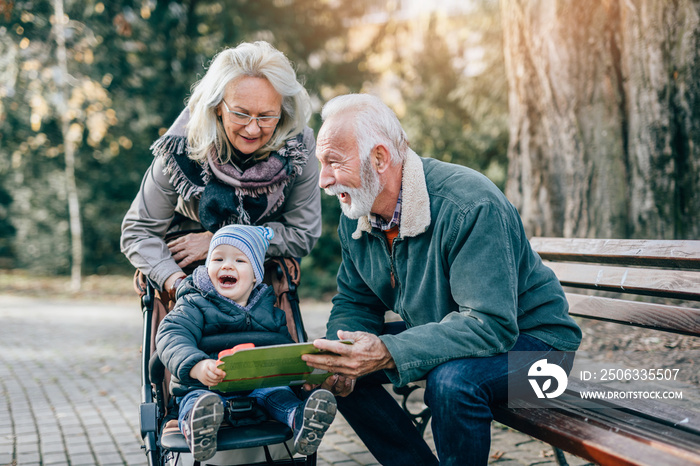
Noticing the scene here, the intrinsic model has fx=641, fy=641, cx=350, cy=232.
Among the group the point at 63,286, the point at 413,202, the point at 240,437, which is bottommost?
the point at 63,286

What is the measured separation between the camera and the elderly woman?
315cm

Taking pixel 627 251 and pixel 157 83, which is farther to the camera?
pixel 157 83

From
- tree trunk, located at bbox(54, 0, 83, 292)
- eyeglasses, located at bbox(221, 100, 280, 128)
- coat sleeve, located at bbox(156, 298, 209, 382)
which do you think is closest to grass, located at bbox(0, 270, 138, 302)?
tree trunk, located at bbox(54, 0, 83, 292)

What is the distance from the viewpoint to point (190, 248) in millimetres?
3283

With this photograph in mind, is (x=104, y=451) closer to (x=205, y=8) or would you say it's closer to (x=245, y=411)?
(x=245, y=411)

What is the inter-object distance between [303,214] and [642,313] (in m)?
1.76

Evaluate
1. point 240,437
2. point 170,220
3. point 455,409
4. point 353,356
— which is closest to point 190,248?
point 170,220

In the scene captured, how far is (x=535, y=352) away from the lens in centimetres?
257

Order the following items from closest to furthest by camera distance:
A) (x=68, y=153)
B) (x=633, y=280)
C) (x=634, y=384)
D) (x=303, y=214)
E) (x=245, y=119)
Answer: (x=633, y=280), (x=245, y=119), (x=303, y=214), (x=634, y=384), (x=68, y=153)

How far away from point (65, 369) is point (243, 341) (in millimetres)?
4549

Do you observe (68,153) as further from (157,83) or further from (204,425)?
(204,425)

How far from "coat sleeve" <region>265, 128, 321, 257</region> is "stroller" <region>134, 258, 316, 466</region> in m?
0.13

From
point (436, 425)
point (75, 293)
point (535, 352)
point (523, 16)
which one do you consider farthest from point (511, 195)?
point (75, 293)

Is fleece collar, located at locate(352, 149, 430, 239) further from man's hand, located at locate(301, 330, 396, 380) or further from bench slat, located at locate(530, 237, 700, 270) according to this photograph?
bench slat, located at locate(530, 237, 700, 270)
